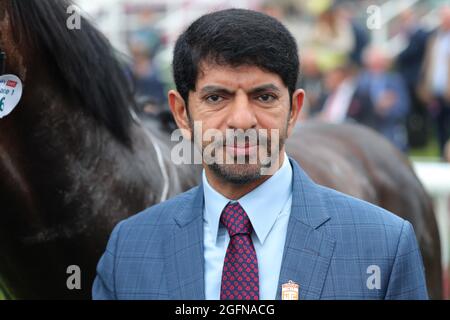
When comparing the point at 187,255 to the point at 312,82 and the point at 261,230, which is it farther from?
the point at 312,82

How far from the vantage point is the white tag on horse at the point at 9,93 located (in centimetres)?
292

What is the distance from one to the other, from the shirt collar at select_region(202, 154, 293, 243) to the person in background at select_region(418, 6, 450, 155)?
7210 mm

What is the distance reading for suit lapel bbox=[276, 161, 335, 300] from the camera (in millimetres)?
2096

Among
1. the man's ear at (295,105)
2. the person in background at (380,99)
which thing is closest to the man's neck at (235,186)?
the man's ear at (295,105)

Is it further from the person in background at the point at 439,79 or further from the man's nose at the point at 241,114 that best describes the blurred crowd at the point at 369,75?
the man's nose at the point at 241,114

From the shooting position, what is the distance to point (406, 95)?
9875 millimetres

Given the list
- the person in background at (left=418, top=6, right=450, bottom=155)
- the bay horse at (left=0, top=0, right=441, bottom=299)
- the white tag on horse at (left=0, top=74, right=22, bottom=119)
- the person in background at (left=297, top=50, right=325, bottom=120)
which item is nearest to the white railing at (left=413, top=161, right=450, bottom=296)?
the person in background at (left=418, top=6, right=450, bottom=155)

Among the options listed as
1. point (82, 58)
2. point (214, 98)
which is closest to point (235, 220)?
point (214, 98)

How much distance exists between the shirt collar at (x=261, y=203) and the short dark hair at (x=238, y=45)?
0.23m

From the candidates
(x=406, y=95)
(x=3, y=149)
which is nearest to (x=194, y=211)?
(x=3, y=149)

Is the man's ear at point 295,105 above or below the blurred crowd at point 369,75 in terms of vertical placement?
below

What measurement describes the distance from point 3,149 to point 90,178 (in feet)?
1.12

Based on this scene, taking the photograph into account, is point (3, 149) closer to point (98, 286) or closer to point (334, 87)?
point (98, 286)
